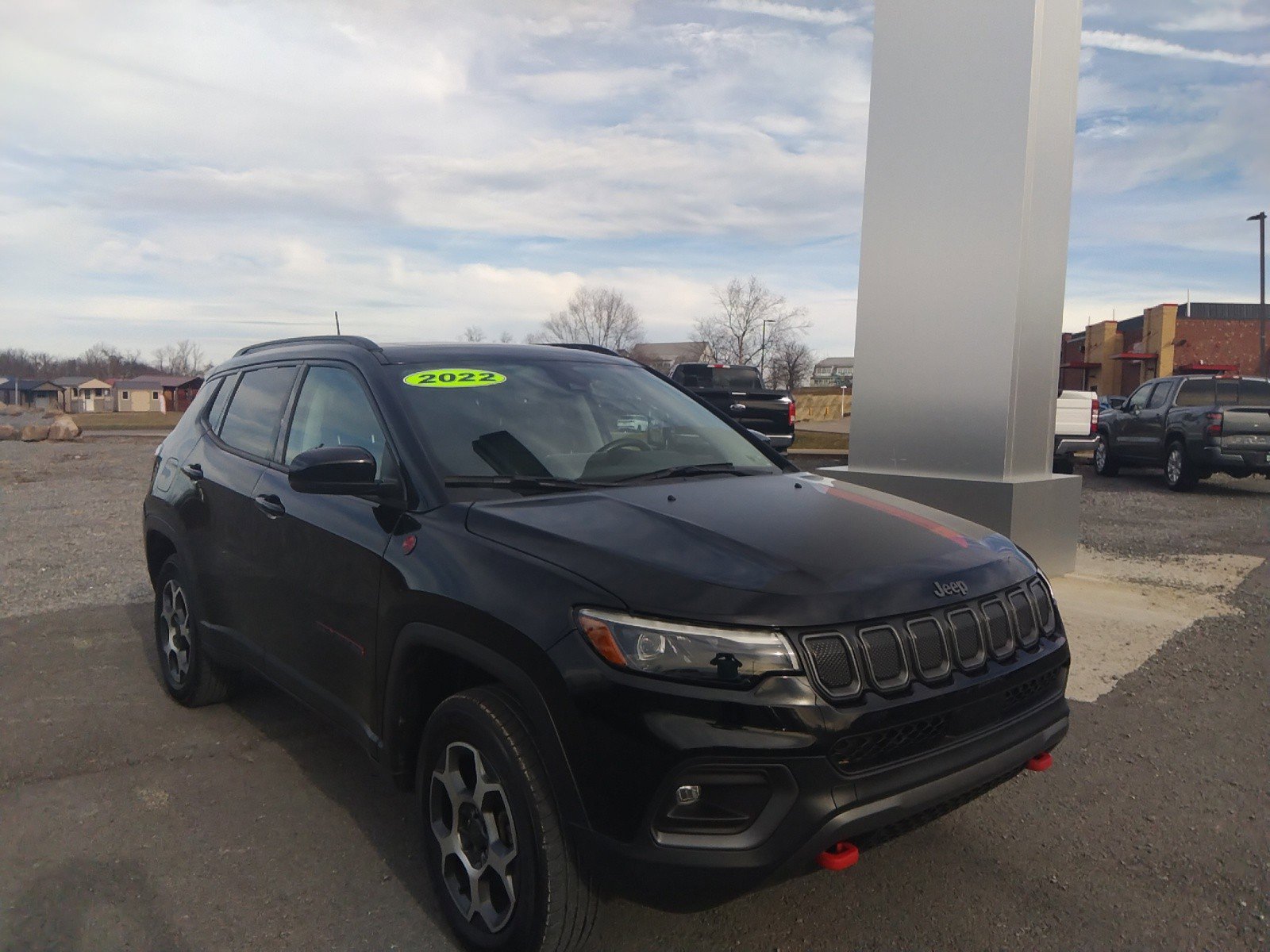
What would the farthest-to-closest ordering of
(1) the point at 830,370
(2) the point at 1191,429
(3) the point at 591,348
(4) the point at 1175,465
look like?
1. (1) the point at 830,370
2. (4) the point at 1175,465
3. (2) the point at 1191,429
4. (3) the point at 591,348

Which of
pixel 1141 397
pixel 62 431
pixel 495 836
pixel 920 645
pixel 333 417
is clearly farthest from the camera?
pixel 62 431

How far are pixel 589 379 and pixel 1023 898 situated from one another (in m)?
2.42

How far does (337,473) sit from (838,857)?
1848 millimetres

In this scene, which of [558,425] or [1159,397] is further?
[1159,397]

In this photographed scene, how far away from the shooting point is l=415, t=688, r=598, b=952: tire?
2396 mm

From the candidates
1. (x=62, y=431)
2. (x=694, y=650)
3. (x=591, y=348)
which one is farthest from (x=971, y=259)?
(x=62, y=431)

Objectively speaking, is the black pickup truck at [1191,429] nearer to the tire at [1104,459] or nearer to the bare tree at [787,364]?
the tire at [1104,459]

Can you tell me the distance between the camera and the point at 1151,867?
3.22 metres

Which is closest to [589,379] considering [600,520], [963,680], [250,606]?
[600,520]

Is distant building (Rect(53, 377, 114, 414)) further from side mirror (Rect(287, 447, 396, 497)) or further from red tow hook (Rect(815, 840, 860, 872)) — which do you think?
red tow hook (Rect(815, 840, 860, 872))

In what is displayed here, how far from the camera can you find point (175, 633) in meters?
4.90

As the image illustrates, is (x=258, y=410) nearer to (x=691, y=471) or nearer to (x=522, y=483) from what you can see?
(x=522, y=483)

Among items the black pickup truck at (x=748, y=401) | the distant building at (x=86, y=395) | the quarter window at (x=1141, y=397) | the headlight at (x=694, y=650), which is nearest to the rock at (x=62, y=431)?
the black pickup truck at (x=748, y=401)

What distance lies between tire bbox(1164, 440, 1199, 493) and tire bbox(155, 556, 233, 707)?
14.2m
